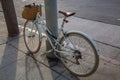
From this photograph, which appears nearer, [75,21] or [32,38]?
[32,38]

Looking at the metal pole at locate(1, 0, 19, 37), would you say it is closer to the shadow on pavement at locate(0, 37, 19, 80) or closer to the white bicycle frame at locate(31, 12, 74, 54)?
the shadow on pavement at locate(0, 37, 19, 80)

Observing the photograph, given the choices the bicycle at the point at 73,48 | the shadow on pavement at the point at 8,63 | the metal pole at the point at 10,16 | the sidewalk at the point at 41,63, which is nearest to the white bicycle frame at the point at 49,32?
the bicycle at the point at 73,48

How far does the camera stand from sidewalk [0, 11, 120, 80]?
2863 mm

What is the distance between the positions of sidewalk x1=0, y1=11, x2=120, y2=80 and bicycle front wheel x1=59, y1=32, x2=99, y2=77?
0.44 feet

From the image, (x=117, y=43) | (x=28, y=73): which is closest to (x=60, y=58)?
(x=28, y=73)

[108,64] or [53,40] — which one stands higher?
[53,40]

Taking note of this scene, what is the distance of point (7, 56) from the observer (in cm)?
352

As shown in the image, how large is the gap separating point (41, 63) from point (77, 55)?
89cm

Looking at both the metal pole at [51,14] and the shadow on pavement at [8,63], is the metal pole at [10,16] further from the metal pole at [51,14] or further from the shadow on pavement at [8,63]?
the metal pole at [51,14]

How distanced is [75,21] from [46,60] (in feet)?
9.90

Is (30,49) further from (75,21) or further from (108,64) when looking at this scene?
(75,21)

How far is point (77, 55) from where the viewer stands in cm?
269

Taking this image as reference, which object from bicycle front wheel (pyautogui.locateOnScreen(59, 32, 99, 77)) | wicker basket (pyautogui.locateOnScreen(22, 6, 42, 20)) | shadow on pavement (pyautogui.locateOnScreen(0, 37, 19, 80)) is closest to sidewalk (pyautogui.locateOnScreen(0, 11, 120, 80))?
shadow on pavement (pyautogui.locateOnScreen(0, 37, 19, 80))

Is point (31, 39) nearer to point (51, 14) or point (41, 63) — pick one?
point (41, 63)
